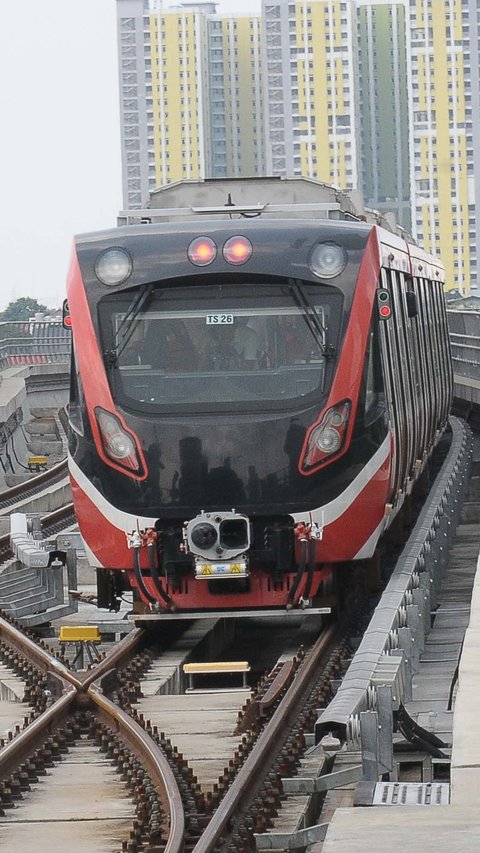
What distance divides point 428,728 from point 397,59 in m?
191

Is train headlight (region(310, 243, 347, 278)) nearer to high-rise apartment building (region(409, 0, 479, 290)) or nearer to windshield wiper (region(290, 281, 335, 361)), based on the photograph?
windshield wiper (region(290, 281, 335, 361))

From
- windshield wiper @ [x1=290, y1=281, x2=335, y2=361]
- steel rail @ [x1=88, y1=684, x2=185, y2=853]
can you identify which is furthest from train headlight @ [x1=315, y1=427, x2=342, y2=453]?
steel rail @ [x1=88, y1=684, x2=185, y2=853]

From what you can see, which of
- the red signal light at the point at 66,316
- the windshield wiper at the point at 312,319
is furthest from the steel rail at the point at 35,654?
the windshield wiper at the point at 312,319

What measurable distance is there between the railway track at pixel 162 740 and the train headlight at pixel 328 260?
2.36 m

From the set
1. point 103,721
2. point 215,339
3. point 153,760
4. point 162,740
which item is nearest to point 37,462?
point 215,339

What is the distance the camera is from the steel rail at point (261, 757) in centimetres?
718

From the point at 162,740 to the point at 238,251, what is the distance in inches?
156

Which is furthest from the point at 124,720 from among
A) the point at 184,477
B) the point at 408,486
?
the point at 408,486

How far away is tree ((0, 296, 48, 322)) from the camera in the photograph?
121938 millimetres

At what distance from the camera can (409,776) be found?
839 centimetres

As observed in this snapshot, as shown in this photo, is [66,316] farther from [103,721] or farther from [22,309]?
[22,309]

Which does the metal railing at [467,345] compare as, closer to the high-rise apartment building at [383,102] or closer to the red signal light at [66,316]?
the red signal light at [66,316]

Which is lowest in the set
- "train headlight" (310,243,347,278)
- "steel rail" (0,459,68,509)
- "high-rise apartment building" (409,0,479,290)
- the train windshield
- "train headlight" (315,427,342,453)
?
"steel rail" (0,459,68,509)

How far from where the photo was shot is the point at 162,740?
916cm
